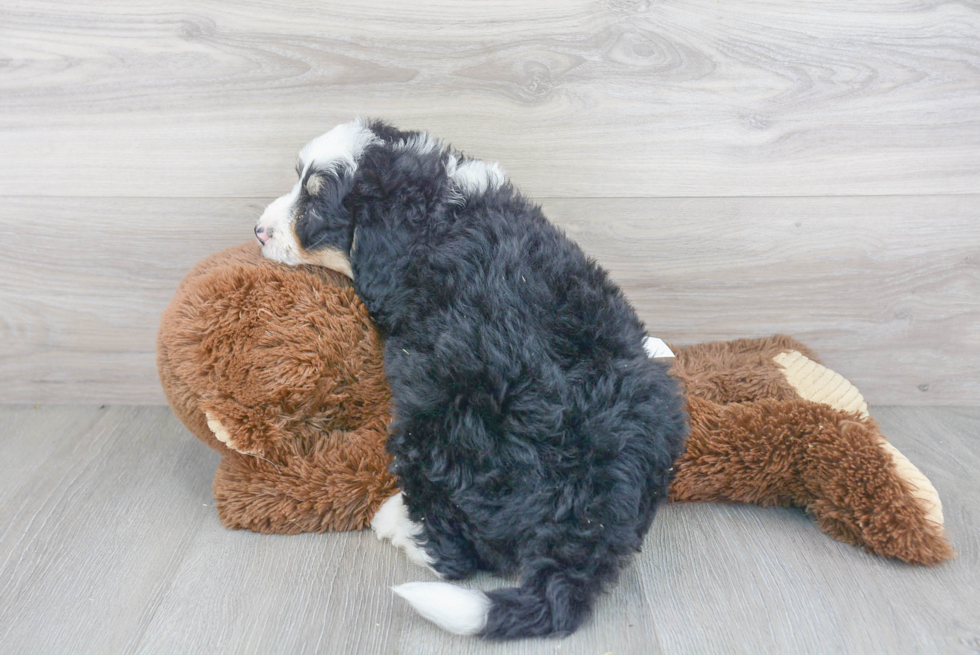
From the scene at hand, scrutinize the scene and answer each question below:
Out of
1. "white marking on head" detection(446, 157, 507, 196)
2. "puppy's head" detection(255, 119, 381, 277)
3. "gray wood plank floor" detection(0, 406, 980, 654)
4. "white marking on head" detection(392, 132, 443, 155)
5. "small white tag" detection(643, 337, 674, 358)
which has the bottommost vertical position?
"gray wood plank floor" detection(0, 406, 980, 654)

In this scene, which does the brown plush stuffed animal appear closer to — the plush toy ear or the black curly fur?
the plush toy ear

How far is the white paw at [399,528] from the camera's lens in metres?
1.14

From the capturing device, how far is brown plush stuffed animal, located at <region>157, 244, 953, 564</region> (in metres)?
1.19

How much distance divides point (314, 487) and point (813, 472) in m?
0.90

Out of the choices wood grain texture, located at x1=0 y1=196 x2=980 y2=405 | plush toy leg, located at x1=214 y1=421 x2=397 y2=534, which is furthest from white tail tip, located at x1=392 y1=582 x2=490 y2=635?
wood grain texture, located at x1=0 y1=196 x2=980 y2=405

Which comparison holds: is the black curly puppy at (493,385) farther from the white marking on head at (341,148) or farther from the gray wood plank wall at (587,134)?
the gray wood plank wall at (587,134)

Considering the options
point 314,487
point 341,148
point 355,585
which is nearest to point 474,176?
point 341,148

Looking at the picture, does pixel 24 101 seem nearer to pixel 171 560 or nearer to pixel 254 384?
pixel 254 384

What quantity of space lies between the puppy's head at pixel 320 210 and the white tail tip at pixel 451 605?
55 centimetres

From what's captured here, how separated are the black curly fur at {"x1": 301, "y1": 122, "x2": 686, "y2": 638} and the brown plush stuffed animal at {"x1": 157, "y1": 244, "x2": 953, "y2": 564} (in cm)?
13

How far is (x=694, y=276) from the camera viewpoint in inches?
66.1

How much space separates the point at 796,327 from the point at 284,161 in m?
1.29

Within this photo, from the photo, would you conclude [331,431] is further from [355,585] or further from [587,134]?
[587,134]

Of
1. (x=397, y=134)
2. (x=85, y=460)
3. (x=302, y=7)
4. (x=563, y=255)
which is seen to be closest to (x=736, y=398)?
(x=563, y=255)
